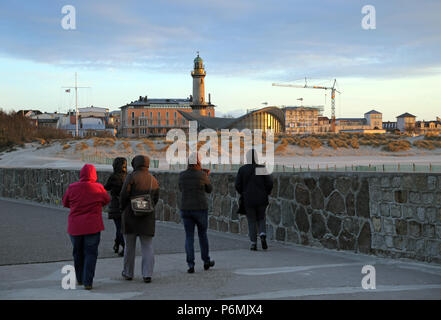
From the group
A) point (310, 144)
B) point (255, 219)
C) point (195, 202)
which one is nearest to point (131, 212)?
point (195, 202)

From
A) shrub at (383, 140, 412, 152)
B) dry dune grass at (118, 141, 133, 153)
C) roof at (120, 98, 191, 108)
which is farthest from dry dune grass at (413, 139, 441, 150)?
roof at (120, 98, 191, 108)

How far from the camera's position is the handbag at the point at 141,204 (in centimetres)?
793

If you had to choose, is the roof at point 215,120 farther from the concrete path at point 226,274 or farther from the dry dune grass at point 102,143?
the concrete path at point 226,274

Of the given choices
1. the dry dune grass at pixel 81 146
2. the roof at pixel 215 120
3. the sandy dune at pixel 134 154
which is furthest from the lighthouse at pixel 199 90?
the dry dune grass at pixel 81 146

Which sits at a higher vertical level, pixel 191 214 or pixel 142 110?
pixel 142 110

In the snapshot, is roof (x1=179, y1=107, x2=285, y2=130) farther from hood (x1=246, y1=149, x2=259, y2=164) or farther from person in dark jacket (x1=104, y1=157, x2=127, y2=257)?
person in dark jacket (x1=104, y1=157, x2=127, y2=257)

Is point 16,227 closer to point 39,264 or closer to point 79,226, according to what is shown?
point 39,264

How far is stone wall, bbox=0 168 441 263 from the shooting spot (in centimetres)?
899

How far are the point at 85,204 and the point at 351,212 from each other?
4712 mm

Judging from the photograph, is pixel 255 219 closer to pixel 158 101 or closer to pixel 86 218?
pixel 86 218
